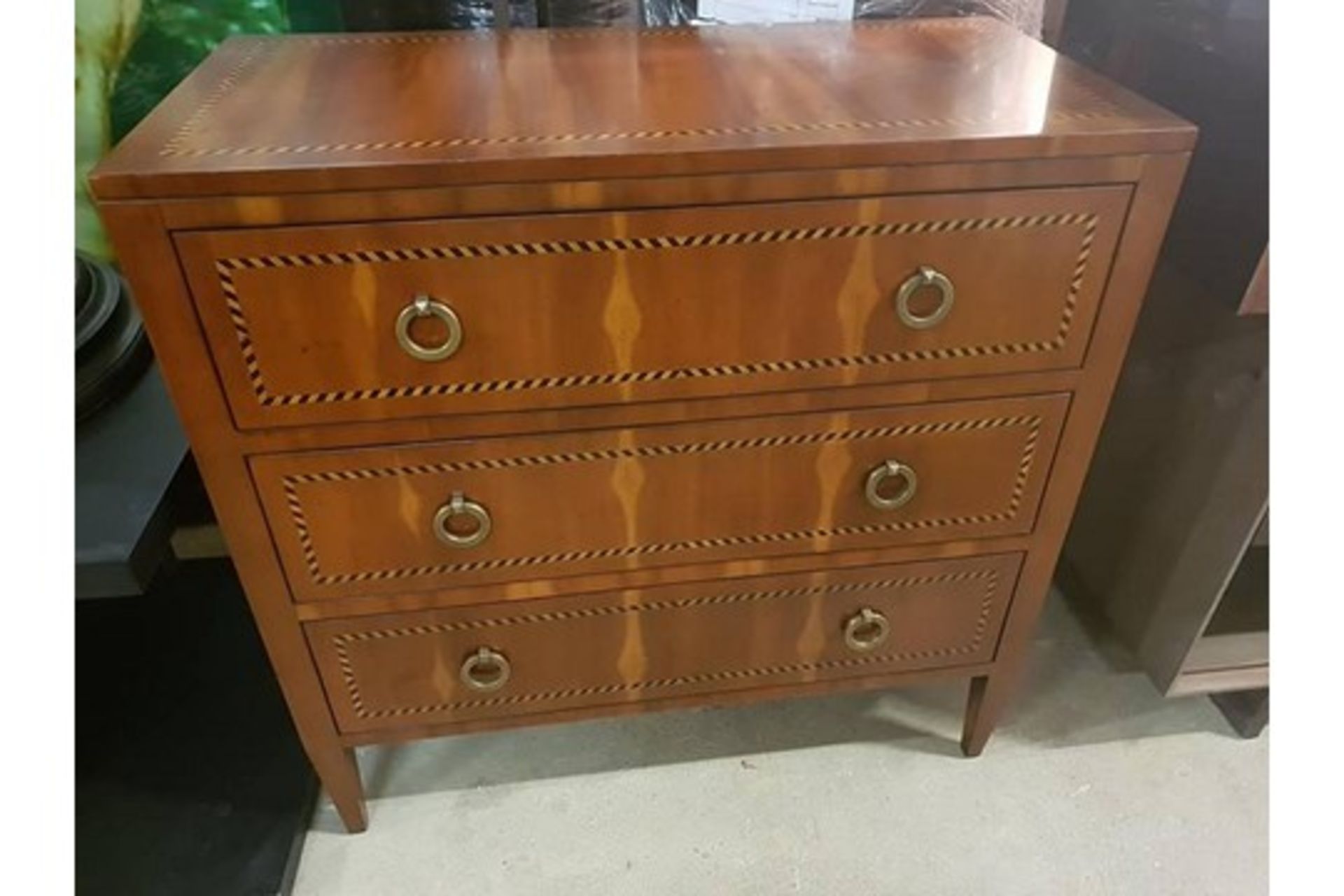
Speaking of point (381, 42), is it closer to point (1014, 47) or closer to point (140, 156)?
point (140, 156)

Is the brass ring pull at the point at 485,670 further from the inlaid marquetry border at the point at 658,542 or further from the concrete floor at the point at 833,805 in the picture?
the concrete floor at the point at 833,805

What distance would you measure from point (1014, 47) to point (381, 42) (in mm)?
642

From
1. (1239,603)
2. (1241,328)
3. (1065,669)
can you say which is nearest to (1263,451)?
(1241,328)

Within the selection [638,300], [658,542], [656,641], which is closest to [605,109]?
[638,300]

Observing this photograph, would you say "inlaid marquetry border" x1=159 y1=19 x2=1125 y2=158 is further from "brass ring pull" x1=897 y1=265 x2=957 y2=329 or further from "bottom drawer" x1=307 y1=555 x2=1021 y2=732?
"bottom drawer" x1=307 y1=555 x2=1021 y2=732

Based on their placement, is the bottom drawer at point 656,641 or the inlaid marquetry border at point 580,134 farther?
the bottom drawer at point 656,641

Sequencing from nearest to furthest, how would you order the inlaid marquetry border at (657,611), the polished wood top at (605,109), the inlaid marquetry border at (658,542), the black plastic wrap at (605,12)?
the polished wood top at (605,109)
the inlaid marquetry border at (658,542)
the inlaid marquetry border at (657,611)
the black plastic wrap at (605,12)

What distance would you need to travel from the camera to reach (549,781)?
4.09 ft

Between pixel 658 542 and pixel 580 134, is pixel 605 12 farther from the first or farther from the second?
pixel 658 542

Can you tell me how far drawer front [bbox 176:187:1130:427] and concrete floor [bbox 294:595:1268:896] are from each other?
0.62 metres

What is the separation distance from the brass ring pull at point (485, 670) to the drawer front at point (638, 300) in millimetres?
312

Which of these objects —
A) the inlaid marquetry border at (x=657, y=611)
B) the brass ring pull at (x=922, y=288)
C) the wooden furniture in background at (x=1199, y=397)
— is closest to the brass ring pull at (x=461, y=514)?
the inlaid marquetry border at (x=657, y=611)

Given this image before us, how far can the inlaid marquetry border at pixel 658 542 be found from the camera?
33.8 inches

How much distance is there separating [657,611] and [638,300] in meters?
0.37
